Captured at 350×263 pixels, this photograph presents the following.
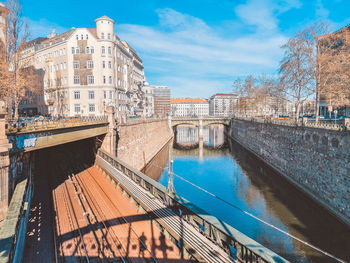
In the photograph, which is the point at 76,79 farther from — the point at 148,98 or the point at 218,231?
the point at 148,98

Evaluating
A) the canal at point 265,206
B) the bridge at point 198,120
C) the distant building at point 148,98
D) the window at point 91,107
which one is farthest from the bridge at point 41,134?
the distant building at point 148,98

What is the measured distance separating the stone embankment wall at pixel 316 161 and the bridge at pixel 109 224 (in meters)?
13.2

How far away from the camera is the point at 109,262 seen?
8844 millimetres

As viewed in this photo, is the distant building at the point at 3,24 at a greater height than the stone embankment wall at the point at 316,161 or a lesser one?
greater

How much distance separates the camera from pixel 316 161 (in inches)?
942

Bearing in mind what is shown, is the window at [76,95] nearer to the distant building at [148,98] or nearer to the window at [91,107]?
the window at [91,107]

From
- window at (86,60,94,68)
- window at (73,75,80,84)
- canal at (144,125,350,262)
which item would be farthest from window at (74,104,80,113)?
canal at (144,125,350,262)

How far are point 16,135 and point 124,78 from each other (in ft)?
153

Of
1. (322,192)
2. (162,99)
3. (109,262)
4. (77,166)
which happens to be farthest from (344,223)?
(162,99)

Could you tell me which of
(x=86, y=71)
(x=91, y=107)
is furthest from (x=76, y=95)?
(x=86, y=71)

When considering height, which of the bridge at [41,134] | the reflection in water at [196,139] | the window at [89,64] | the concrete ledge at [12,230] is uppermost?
the window at [89,64]

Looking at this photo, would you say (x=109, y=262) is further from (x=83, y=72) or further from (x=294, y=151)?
(x=83, y=72)

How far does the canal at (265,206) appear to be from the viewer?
1655cm

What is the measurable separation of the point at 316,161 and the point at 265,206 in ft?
23.5
